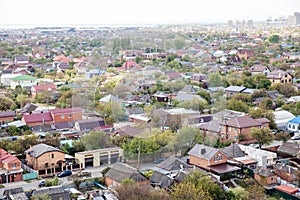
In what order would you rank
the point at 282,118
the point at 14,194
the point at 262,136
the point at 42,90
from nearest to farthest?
the point at 14,194
the point at 262,136
the point at 282,118
the point at 42,90

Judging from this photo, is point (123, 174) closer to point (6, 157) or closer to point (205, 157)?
point (205, 157)

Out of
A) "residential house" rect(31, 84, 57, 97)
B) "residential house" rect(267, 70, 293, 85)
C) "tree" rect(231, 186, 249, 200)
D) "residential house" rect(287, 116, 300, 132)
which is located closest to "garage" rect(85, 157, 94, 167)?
"tree" rect(231, 186, 249, 200)

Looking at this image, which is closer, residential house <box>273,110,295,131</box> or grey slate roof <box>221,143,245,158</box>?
grey slate roof <box>221,143,245,158</box>

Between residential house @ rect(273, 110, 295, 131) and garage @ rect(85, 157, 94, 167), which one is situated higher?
residential house @ rect(273, 110, 295, 131)

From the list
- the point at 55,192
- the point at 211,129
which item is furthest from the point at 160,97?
the point at 55,192

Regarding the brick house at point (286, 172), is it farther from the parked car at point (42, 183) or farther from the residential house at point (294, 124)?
the parked car at point (42, 183)

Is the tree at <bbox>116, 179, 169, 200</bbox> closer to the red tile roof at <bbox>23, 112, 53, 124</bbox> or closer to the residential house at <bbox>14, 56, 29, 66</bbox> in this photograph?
the red tile roof at <bbox>23, 112, 53, 124</bbox>

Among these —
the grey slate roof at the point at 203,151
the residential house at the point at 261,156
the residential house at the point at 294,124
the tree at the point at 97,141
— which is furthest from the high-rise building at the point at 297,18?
the tree at the point at 97,141
